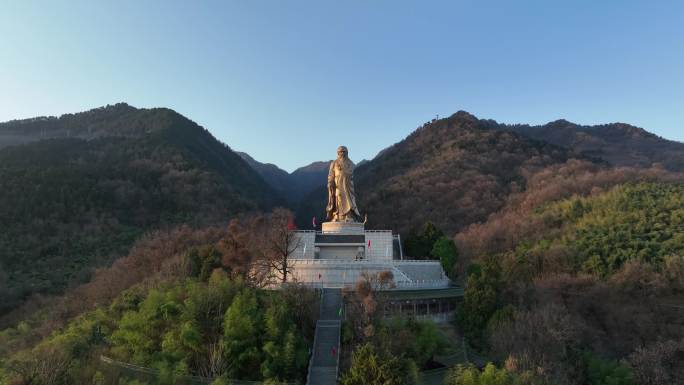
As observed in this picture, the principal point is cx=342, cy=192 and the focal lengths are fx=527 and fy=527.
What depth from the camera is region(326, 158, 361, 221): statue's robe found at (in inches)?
1255

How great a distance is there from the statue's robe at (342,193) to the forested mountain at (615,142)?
184ft

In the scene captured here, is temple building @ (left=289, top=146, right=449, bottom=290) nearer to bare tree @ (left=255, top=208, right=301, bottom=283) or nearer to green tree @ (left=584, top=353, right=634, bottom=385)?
bare tree @ (left=255, top=208, right=301, bottom=283)

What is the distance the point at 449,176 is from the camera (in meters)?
59.5

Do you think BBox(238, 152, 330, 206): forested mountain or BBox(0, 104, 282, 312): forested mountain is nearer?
BBox(0, 104, 282, 312): forested mountain

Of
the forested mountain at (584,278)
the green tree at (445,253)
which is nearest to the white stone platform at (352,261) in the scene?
the green tree at (445,253)

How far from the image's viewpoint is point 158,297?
17656 millimetres

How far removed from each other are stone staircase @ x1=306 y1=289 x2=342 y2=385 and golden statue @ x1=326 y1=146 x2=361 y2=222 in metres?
11.9

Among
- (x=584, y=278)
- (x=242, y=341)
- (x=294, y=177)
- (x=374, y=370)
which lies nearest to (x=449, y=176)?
(x=584, y=278)

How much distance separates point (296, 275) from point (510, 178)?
4078 cm

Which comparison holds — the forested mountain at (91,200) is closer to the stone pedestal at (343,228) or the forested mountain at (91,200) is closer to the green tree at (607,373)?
the stone pedestal at (343,228)

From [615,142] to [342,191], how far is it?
3446 inches

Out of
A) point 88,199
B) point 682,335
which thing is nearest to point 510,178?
point 682,335

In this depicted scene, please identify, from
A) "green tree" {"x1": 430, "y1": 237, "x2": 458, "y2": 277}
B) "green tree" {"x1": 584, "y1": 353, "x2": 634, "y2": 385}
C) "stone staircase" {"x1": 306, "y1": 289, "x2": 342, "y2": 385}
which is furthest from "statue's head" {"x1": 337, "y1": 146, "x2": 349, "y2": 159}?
"green tree" {"x1": 584, "y1": 353, "x2": 634, "y2": 385}

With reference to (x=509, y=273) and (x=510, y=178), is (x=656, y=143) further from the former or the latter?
(x=509, y=273)
